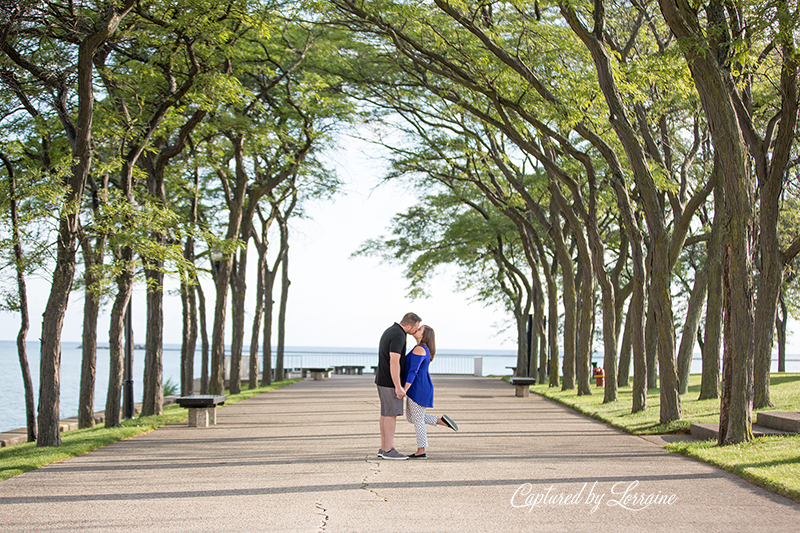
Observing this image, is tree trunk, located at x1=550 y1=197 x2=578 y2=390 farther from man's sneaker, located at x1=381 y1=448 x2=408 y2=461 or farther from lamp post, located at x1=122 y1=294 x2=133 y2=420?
man's sneaker, located at x1=381 y1=448 x2=408 y2=461

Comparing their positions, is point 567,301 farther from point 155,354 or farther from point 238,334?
point 155,354

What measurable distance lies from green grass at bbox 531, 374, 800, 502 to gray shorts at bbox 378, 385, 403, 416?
372 centimetres

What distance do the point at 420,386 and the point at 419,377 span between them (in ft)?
0.36

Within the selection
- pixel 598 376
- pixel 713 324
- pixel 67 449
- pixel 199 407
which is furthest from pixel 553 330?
pixel 67 449

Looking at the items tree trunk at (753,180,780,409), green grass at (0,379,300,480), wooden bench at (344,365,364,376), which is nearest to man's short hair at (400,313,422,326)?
green grass at (0,379,300,480)

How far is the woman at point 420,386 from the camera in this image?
8.90 meters

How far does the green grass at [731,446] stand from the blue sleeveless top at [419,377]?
3.43 metres

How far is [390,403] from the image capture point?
878cm

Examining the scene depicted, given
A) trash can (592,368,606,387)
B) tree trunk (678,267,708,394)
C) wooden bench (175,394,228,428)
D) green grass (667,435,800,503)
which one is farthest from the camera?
trash can (592,368,606,387)

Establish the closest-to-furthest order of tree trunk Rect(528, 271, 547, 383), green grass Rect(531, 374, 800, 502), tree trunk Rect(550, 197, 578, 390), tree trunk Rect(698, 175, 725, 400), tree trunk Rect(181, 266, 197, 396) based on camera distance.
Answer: green grass Rect(531, 374, 800, 502) < tree trunk Rect(698, 175, 725, 400) < tree trunk Rect(550, 197, 578, 390) < tree trunk Rect(181, 266, 197, 396) < tree trunk Rect(528, 271, 547, 383)

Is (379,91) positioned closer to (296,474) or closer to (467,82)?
(467,82)

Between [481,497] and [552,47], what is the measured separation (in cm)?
1129

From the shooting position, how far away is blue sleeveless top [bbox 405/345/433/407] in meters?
8.88

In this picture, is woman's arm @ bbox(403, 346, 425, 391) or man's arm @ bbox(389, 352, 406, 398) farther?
woman's arm @ bbox(403, 346, 425, 391)
